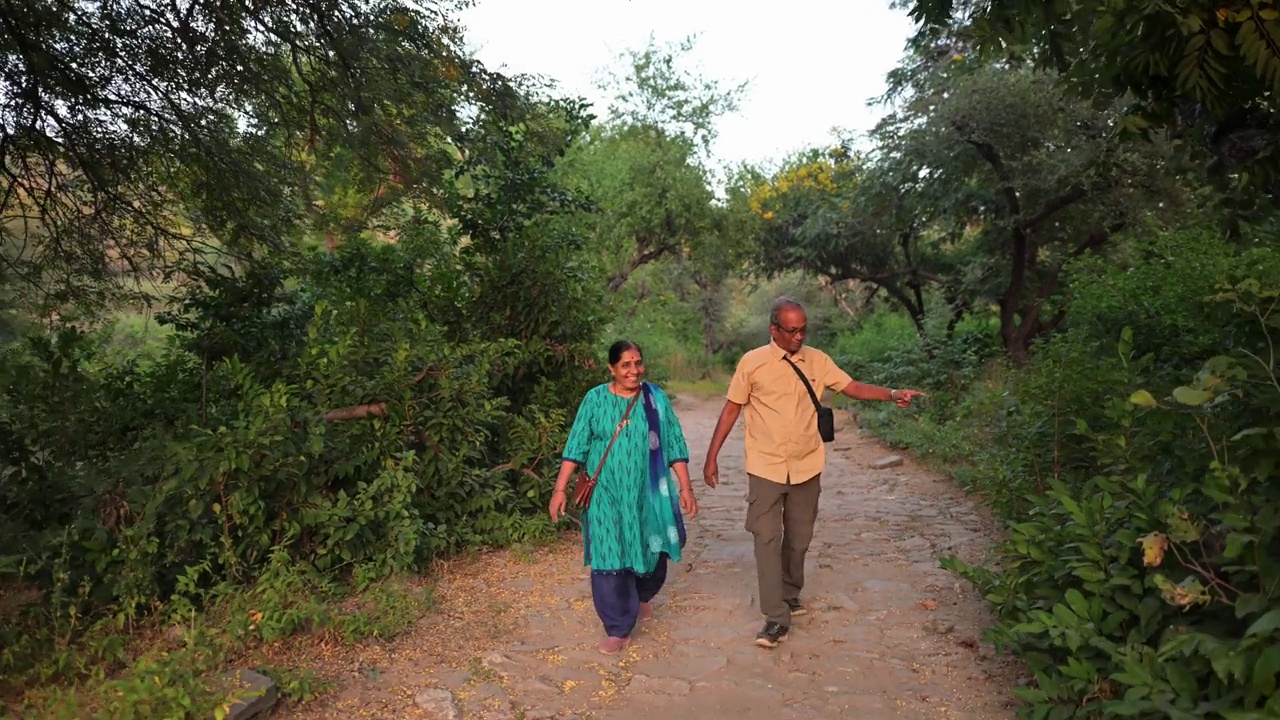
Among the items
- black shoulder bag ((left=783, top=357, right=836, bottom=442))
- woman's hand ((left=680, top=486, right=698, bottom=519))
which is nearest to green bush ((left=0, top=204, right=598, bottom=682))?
woman's hand ((left=680, top=486, right=698, bottom=519))

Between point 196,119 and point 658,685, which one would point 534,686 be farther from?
point 196,119

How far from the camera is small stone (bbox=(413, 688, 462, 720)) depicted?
3.94 metres

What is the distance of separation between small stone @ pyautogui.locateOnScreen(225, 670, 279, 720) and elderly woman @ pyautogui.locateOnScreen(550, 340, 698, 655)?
1.66 m

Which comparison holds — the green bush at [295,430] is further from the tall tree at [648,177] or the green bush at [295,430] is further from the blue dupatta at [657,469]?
the tall tree at [648,177]

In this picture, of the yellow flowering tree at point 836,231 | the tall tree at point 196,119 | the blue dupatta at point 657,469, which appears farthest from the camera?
the yellow flowering tree at point 836,231

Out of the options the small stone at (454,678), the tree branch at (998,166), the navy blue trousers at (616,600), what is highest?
the tree branch at (998,166)

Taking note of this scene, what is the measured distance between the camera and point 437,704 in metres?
4.03

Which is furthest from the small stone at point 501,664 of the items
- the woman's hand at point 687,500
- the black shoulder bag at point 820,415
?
the black shoulder bag at point 820,415

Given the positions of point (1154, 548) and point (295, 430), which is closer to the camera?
point (1154, 548)

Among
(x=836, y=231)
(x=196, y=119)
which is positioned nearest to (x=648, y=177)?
(x=836, y=231)

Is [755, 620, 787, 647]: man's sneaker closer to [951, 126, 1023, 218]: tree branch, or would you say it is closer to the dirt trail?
the dirt trail

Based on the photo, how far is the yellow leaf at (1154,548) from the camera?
3031mm

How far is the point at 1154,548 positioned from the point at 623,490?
2.58 metres

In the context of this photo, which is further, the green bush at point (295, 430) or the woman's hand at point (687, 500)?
the woman's hand at point (687, 500)
